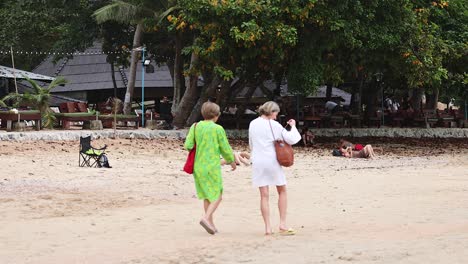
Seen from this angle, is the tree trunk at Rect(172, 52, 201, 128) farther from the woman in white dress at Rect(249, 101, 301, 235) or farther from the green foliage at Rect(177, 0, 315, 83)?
the woman in white dress at Rect(249, 101, 301, 235)

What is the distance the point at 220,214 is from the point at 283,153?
283 centimetres

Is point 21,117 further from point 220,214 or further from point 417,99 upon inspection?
point 417,99

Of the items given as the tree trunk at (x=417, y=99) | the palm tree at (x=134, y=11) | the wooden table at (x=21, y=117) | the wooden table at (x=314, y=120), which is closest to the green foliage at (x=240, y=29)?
the palm tree at (x=134, y=11)

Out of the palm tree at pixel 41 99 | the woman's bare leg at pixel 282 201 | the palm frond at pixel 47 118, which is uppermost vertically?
the palm tree at pixel 41 99

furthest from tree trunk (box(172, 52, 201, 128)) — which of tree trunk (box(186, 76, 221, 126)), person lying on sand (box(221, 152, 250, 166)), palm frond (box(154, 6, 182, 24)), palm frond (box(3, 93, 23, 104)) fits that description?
person lying on sand (box(221, 152, 250, 166))

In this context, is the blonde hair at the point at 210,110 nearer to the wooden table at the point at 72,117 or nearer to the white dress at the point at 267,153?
the white dress at the point at 267,153

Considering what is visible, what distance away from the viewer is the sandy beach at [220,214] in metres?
9.91

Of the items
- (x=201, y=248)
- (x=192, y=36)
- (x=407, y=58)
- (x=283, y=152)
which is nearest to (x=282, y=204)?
(x=283, y=152)

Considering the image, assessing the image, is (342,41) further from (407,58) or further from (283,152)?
(283,152)

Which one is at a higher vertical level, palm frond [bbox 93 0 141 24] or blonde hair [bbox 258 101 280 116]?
palm frond [bbox 93 0 141 24]

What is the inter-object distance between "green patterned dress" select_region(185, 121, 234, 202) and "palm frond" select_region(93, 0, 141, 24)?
2192cm

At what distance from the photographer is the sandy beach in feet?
32.5

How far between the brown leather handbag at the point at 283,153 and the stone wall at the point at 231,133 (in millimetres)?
16143

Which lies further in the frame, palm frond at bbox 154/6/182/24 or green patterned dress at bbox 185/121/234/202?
palm frond at bbox 154/6/182/24
